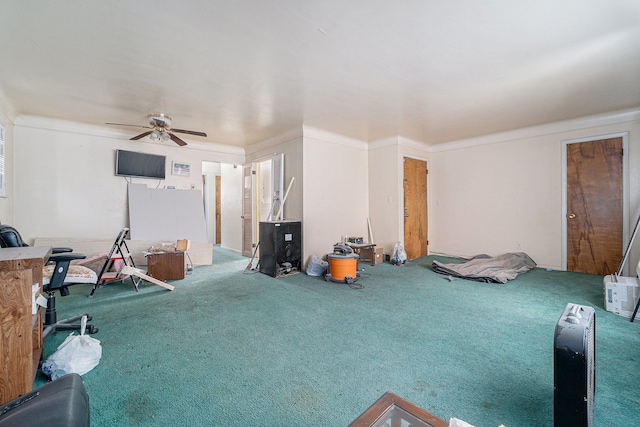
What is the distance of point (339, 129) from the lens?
526 cm

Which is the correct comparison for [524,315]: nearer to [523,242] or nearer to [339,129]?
[523,242]

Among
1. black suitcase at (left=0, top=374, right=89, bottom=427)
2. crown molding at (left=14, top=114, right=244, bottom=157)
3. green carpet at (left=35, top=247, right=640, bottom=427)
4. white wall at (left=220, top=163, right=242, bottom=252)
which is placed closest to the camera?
black suitcase at (left=0, top=374, right=89, bottom=427)

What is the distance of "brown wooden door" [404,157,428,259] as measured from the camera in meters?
5.99

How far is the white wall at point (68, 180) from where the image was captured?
445 centimetres

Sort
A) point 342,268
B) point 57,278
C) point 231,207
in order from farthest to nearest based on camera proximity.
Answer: point 231,207 < point 342,268 < point 57,278

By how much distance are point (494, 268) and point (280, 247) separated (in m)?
3.66

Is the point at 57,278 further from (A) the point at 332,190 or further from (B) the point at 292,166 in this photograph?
(A) the point at 332,190

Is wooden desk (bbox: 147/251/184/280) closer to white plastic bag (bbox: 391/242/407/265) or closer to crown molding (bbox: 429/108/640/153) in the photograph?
white plastic bag (bbox: 391/242/407/265)

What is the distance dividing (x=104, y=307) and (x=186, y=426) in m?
2.51

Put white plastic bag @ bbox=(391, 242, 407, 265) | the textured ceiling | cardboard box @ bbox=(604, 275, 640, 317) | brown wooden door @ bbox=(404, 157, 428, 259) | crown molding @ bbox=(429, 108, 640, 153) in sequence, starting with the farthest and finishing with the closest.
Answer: brown wooden door @ bbox=(404, 157, 428, 259), white plastic bag @ bbox=(391, 242, 407, 265), crown molding @ bbox=(429, 108, 640, 153), cardboard box @ bbox=(604, 275, 640, 317), the textured ceiling

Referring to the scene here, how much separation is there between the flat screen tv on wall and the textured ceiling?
2.60ft

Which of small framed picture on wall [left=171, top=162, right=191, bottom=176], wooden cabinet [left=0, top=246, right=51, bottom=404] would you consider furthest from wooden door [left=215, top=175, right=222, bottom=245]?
wooden cabinet [left=0, top=246, right=51, bottom=404]

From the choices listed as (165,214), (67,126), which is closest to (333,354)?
(165,214)

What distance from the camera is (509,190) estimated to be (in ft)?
17.9
